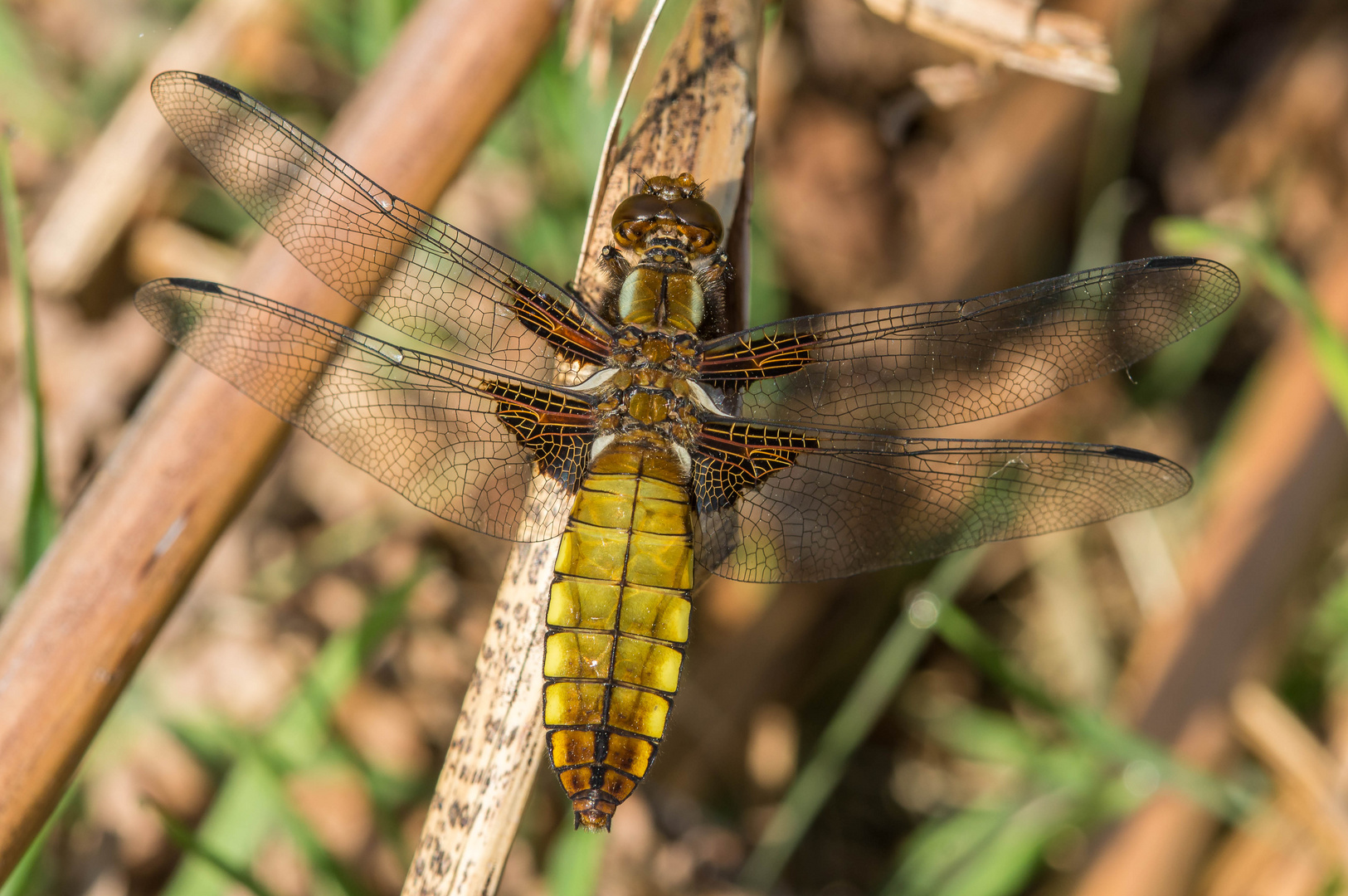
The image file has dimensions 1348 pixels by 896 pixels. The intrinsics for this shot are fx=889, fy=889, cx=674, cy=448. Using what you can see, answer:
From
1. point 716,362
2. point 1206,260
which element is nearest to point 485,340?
point 716,362

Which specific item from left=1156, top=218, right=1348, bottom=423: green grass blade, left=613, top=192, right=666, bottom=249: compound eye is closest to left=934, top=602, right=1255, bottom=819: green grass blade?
left=1156, top=218, right=1348, bottom=423: green grass blade

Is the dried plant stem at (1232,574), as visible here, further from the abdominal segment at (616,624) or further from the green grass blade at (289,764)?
the green grass blade at (289,764)

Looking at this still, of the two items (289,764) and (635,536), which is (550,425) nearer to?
(635,536)

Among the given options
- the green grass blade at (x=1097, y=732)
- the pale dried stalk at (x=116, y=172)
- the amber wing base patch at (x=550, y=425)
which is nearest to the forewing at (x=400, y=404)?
the amber wing base patch at (x=550, y=425)

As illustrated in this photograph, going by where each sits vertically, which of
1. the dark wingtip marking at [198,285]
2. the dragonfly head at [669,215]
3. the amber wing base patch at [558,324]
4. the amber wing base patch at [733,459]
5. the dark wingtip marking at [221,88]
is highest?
the dragonfly head at [669,215]

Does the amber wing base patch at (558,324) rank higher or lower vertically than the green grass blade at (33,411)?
higher

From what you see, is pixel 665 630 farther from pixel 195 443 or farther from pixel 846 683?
pixel 846 683
